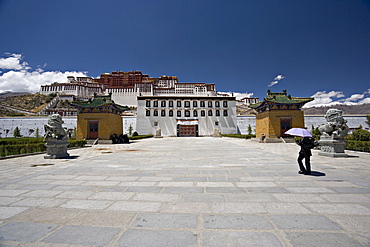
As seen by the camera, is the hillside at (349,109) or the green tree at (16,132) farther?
the hillside at (349,109)

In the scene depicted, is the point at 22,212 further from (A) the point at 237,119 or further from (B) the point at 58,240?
(A) the point at 237,119

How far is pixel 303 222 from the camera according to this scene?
2334mm

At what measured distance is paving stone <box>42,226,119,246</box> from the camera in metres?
1.95

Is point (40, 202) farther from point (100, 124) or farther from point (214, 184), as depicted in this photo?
point (100, 124)

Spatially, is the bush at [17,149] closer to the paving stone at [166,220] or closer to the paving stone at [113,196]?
the paving stone at [113,196]

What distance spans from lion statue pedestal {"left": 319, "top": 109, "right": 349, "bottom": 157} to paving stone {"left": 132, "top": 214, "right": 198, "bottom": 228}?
28.2 ft

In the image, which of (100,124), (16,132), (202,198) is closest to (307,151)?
(202,198)

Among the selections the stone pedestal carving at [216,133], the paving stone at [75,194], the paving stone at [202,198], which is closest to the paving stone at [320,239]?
the paving stone at [202,198]

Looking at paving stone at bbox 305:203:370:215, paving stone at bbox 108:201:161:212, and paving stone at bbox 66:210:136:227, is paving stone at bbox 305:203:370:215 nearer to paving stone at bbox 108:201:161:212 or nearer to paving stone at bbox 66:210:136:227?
paving stone at bbox 108:201:161:212

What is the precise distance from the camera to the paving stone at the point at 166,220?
2291 mm

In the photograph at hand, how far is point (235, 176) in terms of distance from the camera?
484cm

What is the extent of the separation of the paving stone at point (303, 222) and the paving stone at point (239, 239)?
34 centimetres

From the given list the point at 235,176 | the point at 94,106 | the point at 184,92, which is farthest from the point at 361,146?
the point at 184,92

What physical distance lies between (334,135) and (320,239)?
8.06 metres
